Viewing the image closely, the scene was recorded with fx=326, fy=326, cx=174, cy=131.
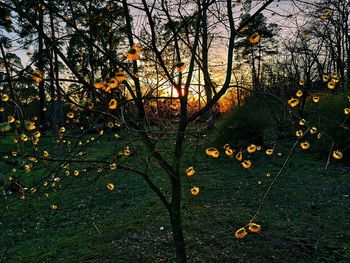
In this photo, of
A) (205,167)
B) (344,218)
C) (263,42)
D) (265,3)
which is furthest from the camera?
(263,42)

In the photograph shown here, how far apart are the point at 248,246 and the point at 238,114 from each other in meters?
5.85

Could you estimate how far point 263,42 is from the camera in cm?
2709

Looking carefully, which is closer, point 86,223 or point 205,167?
point 86,223

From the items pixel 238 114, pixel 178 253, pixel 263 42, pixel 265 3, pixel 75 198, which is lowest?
pixel 75 198

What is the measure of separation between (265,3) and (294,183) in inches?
189

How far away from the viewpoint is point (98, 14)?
3094 millimetres

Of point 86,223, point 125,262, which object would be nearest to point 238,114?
point 86,223

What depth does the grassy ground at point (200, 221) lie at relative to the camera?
12.1ft

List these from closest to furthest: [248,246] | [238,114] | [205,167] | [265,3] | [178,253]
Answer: [265,3] → [178,253] → [248,246] → [205,167] → [238,114]

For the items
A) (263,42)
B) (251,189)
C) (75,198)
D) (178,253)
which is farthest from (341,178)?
(263,42)

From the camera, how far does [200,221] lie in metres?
4.59

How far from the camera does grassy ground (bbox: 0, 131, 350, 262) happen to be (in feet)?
12.1

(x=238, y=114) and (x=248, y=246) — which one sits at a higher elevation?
(x=238, y=114)

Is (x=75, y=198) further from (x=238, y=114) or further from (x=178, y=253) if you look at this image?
(x=238, y=114)
